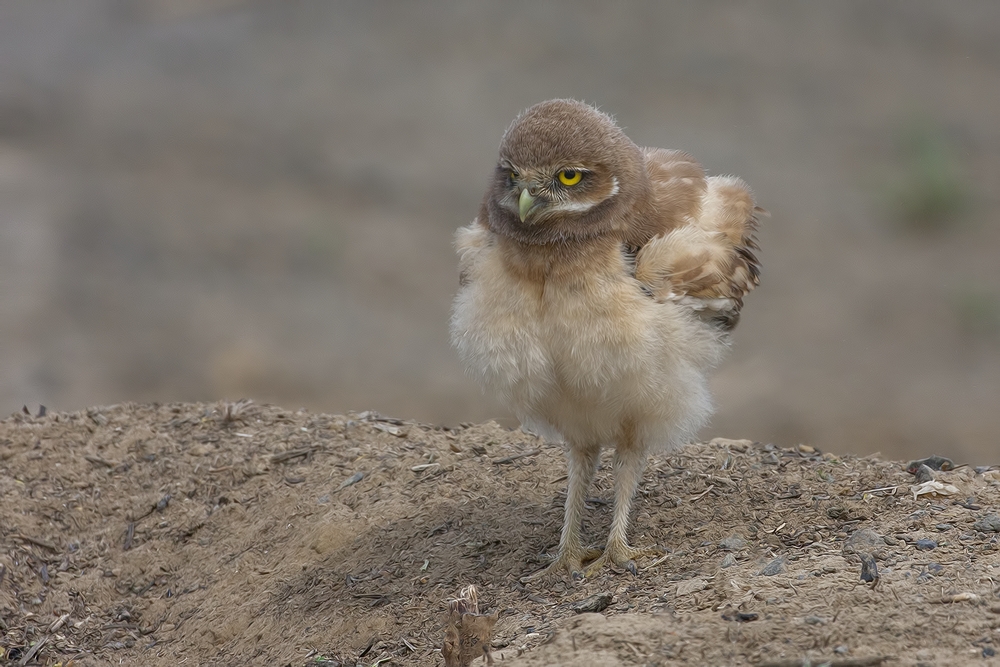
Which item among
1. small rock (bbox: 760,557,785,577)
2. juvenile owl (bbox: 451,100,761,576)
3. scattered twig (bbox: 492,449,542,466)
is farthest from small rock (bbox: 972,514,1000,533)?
scattered twig (bbox: 492,449,542,466)

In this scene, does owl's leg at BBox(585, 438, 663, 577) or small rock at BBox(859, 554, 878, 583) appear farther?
owl's leg at BBox(585, 438, 663, 577)

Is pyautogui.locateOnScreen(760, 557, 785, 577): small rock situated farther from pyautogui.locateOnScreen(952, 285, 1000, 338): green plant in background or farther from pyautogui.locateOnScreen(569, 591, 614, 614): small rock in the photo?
pyautogui.locateOnScreen(952, 285, 1000, 338): green plant in background

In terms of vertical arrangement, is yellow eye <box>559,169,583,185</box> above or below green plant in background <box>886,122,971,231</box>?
below

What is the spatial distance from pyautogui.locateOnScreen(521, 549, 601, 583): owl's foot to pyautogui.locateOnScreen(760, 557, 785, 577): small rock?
1.18m

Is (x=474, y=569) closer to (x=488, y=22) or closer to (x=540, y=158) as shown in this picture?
(x=540, y=158)

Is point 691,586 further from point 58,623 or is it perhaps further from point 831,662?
point 58,623

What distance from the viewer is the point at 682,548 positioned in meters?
6.38

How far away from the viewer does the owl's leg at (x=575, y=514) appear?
649cm

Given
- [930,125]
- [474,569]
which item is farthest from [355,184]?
[474,569]

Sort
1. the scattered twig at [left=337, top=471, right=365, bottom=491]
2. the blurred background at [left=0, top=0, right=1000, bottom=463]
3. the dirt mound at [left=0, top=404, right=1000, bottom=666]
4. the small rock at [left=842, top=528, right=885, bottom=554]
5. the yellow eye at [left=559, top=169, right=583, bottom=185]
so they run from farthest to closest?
the blurred background at [left=0, top=0, right=1000, bottom=463], the scattered twig at [left=337, top=471, right=365, bottom=491], the yellow eye at [left=559, top=169, right=583, bottom=185], the small rock at [left=842, top=528, right=885, bottom=554], the dirt mound at [left=0, top=404, right=1000, bottom=666]

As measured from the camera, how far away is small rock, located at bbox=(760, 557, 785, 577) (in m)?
5.45

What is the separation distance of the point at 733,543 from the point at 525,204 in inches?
88.1

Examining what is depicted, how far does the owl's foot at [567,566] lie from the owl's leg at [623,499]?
9cm

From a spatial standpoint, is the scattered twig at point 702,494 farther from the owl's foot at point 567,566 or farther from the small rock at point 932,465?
the small rock at point 932,465
